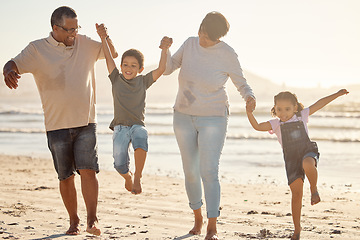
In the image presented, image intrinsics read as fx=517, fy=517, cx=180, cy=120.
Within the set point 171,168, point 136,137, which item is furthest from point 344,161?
point 136,137

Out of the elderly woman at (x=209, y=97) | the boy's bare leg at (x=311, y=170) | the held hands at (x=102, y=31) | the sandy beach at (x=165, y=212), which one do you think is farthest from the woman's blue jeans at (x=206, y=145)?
the held hands at (x=102, y=31)

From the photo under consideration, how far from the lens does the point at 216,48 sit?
5.02 metres

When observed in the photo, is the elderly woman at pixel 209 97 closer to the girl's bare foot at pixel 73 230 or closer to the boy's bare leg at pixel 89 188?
the boy's bare leg at pixel 89 188

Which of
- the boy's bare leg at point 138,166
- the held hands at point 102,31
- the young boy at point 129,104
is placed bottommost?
the boy's bare leg at point 138,166

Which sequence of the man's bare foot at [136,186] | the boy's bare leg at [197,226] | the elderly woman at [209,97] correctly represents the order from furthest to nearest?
the boy's bare leg at [197,226], the man's bare foot at [136,186], the elderly woman at [209,97]

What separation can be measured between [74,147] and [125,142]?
20.0 inches

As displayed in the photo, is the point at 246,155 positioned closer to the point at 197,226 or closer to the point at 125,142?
the point at 197,226

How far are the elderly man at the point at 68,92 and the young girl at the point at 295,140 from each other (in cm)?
161

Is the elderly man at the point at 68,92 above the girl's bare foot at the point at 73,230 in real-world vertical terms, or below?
above

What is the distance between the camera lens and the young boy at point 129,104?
5.18 meters

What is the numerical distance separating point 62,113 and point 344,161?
29.6 feet

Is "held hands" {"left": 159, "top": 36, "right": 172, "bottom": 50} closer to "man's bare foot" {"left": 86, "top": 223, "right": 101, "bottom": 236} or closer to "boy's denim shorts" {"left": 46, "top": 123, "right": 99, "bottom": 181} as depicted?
"boy's denim shorts" {"left": 46, "top": 123, "right": 99, "bottom": 181}

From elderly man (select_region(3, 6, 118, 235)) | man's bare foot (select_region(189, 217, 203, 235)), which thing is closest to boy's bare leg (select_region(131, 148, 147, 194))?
elderly man (select_region(3, 6, 118, 235))

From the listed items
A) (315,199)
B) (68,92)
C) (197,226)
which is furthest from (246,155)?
(68,92)
